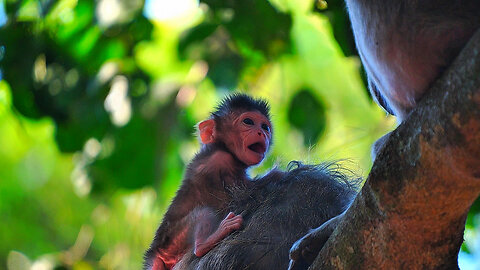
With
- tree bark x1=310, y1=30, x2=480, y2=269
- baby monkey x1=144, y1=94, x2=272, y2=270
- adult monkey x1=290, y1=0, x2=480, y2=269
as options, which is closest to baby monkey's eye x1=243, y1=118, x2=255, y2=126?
baby monkey x1=144, y1=94, x2=272, y2=270

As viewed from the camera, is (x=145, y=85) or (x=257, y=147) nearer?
(x=257, y=147)

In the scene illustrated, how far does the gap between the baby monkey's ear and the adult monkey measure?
5.87 feet

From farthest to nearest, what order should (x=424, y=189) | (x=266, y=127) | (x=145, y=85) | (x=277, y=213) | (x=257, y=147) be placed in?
(x=145, y=85) → (x=266, y=127) → (x=257, y=147) → (x=277, y=213) → (x=424, y=189)

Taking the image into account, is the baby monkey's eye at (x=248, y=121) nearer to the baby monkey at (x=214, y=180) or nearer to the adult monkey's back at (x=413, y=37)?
the baby monkey at (x=214, y=180)

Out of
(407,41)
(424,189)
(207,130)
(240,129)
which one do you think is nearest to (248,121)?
(240,129)

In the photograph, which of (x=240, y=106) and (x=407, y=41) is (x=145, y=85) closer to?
(x=240, y=106)

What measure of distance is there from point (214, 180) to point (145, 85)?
7.80 feet

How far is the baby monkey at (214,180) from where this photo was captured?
10.4 ft

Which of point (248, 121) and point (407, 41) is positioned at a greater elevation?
point (407, 41)

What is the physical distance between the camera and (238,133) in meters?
3.96

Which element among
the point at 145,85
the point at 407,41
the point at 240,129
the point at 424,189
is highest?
the point at 407,41

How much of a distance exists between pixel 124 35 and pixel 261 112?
Answer: 1.75 meters

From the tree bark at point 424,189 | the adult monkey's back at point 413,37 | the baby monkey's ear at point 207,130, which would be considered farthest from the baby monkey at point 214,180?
the adult monkey's back at point 413,37

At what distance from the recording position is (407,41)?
217 centimetres
